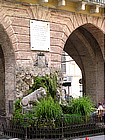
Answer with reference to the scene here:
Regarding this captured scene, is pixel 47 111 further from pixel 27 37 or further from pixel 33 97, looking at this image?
pixel 27 37

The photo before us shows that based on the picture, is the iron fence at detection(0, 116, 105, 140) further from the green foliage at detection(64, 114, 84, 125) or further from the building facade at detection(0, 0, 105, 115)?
the building facade at detection(0, 0, 105, 115)

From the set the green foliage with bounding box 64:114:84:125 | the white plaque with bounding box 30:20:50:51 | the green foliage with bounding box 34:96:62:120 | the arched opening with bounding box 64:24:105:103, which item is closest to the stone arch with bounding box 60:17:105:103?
the arched opening with bounding box 64:24:105:103

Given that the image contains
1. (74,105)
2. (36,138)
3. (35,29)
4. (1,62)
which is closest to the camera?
(36,138)

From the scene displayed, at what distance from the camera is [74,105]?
1074 centimetres

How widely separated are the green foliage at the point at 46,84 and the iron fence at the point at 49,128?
2.34 metres

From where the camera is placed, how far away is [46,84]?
12484mm

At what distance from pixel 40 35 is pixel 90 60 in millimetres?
6876

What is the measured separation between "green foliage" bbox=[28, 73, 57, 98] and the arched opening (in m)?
6.16

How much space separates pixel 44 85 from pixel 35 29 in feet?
8.82

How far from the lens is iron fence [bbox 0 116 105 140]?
30.5ft

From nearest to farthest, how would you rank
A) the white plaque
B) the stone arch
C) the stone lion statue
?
the stone lion statue → the white plaque → the stone arch

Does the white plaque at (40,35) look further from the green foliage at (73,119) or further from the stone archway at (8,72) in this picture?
the green foliage at (73,119)
